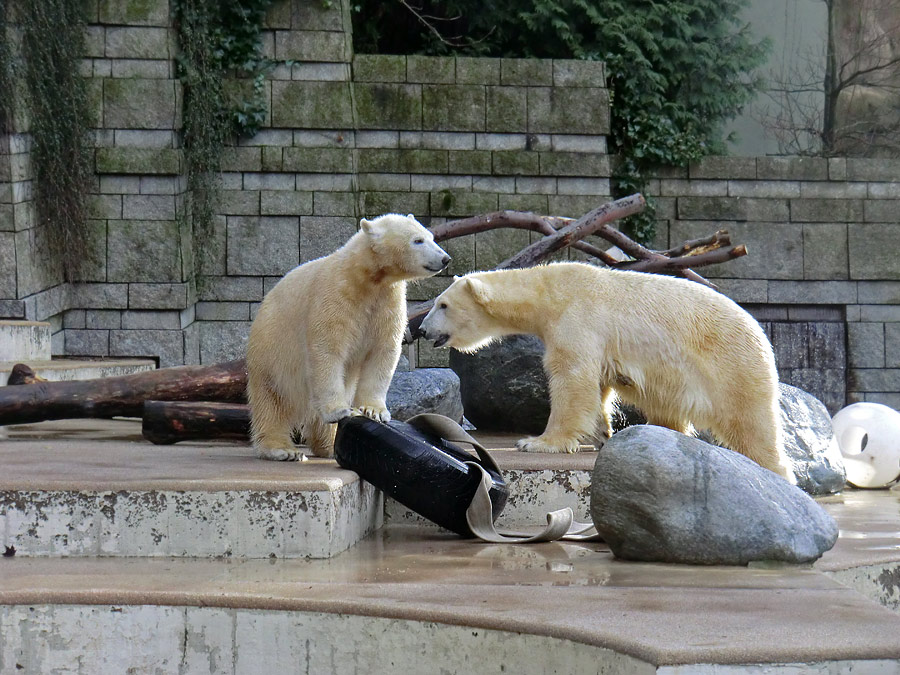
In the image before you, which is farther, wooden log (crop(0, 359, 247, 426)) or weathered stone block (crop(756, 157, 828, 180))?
weathered stone block (crop(756, 157, 828, 180))

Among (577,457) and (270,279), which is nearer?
(577,457)

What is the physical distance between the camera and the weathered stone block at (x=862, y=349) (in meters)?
9.41

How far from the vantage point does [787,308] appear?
946 centimetres

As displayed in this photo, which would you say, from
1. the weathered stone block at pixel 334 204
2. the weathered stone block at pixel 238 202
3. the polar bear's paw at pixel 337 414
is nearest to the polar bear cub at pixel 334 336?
the polar bear's paw at pixel 337 414

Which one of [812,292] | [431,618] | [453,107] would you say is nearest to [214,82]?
[453,107]

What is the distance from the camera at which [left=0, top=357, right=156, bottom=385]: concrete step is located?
6368mm

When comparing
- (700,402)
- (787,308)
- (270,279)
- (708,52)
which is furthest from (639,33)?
(700,402)

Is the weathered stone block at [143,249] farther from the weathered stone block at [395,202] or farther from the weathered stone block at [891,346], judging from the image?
the weathered stone block at [891,346]

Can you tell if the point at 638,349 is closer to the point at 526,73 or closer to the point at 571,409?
the point at 571,409

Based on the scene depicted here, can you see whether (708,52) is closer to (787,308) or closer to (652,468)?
(787,308)

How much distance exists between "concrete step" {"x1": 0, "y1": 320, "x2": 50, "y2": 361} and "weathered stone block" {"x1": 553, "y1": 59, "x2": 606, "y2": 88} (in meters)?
4.41

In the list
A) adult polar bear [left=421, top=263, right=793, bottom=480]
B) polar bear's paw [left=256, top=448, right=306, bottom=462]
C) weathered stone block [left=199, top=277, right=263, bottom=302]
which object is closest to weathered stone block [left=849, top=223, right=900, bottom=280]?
weathered stone block [left=199, top=277, right=263, bottom=302]

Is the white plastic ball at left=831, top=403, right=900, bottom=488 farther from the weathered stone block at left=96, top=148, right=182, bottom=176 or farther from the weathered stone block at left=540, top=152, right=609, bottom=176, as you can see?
the weathered stone block at left=96, top=148, right=182, bottom=176

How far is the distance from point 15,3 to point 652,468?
574 cm
